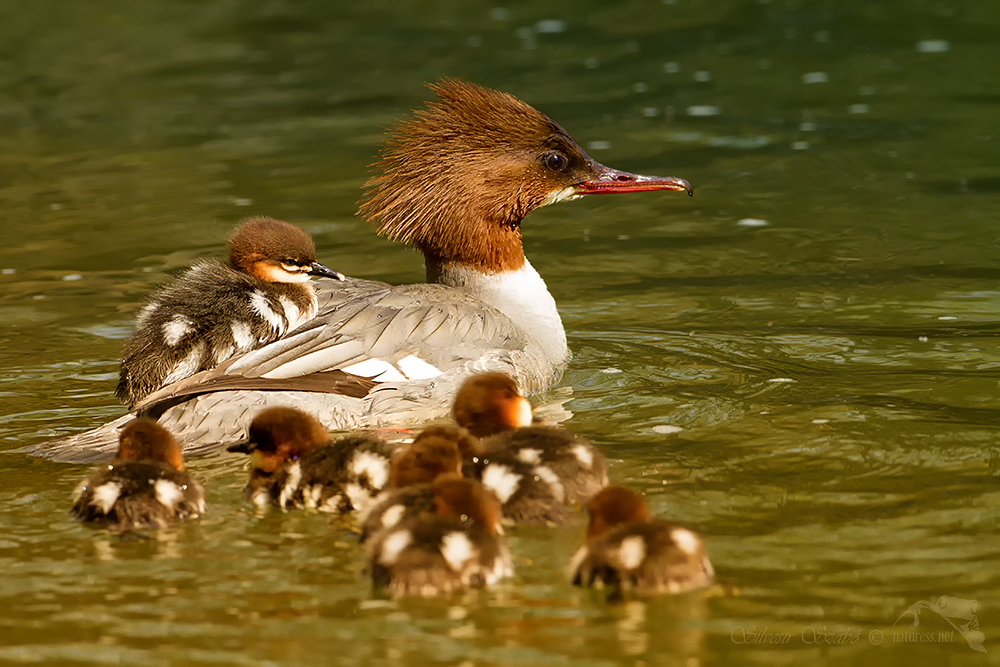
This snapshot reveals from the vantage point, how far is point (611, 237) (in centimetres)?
1042

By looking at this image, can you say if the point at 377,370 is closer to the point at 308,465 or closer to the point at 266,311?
the point at 266,311

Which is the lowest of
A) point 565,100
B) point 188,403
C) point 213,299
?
point 188,403

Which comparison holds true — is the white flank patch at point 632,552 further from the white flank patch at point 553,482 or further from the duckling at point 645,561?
the white flank patch at point 553,482

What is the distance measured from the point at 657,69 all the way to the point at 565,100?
1795 millimetres

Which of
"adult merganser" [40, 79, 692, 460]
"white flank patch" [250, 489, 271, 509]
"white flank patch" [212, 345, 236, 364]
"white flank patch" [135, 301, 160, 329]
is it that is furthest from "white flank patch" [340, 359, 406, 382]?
"white flank patch" [250, 489, 271, 509]

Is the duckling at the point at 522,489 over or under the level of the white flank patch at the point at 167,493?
under

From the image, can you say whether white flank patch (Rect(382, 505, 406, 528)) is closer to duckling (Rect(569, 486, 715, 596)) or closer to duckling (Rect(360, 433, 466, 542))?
duckling (Rect(360, 433, 466, 542))

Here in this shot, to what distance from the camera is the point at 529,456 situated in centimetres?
522

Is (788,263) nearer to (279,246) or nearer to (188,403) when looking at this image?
(279,246)

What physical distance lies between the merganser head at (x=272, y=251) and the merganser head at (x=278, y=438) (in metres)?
1.26

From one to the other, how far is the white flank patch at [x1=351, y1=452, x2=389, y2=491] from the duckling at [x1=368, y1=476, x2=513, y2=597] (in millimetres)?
673

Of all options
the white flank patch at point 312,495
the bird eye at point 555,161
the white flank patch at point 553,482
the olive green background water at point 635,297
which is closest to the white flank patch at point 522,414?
the olive green background water at point 635,297

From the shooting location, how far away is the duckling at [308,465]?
519cm

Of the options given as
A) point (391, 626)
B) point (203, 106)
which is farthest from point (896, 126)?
A: point (391, 626)
